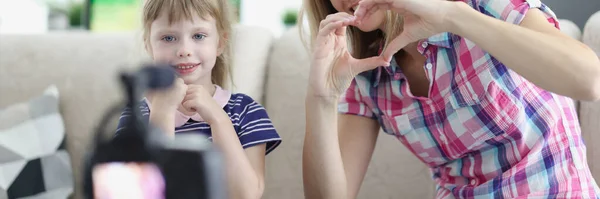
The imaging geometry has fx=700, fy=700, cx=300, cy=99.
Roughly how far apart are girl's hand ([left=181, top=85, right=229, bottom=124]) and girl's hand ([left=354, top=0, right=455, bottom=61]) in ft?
0.90

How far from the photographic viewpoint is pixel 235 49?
182 centimetres

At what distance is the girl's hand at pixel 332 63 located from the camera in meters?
1.17

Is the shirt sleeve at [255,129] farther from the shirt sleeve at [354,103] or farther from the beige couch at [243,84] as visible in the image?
the beige couch at [243,84]

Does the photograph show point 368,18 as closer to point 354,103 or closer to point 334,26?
point 334,26

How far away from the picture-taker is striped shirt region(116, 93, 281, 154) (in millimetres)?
1277

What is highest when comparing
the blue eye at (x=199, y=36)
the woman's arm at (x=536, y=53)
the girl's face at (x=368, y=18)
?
the woman's arm at (x=536, y=53)

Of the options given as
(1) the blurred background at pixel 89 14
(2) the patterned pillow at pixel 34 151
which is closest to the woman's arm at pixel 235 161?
(2) the patterned pillow at pixel 34 151

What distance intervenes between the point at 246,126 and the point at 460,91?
0.39 metres

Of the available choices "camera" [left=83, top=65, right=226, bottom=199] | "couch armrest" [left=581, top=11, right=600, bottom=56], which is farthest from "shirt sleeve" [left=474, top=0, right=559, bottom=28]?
"camera" [left=83, top=65, right=226, bottom=199]

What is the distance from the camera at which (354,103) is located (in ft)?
4.71

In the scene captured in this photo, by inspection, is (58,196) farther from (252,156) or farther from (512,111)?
(512,111)

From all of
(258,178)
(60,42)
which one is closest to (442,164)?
(258,178)

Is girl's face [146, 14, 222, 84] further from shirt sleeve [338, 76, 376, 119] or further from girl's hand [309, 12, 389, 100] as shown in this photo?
shirt sleeve [338, 76, 376, 119]

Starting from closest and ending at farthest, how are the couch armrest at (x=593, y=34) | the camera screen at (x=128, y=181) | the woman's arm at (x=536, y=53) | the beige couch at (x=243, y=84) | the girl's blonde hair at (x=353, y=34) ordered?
the camera screen at (x=128, y=181) < the woman's arm at (x=536, y=53) < the girl's blonde hair at (x=353, y=34) < the couch armrest at (x=593, y=34) < the beige couch at (x=243, y=84)
